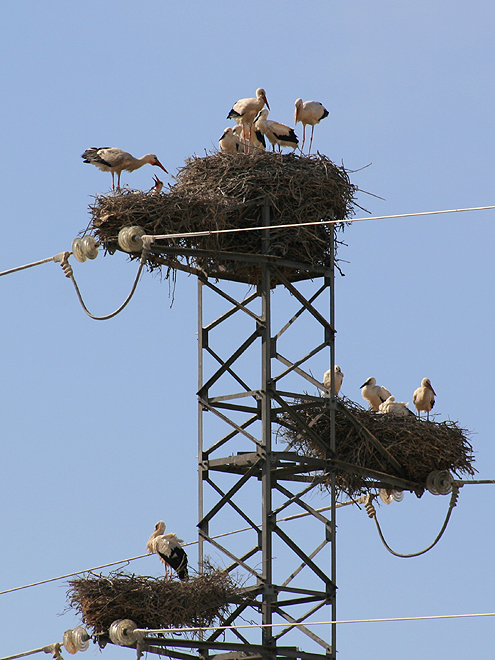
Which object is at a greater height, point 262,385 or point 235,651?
point 262,385

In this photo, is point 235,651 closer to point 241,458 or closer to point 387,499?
point 241,458

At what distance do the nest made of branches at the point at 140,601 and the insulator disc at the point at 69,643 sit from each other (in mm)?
262

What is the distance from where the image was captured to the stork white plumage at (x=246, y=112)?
24906 millimetres

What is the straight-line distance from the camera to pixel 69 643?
785 inches

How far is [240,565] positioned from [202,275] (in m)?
4.20

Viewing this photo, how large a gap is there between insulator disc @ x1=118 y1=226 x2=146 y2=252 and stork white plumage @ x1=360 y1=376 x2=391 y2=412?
9.00 meters

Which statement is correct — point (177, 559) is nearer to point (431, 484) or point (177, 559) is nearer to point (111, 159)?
point (431, 484)

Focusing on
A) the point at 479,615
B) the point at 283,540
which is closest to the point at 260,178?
the point at 283,540

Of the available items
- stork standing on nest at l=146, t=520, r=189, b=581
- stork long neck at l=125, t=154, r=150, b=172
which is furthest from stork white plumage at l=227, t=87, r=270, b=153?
stork standing on nest at l=146, t=520, r=189, b=581

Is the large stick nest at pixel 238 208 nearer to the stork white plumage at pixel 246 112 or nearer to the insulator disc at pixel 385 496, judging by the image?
the stork white plumage at pixel 246 112

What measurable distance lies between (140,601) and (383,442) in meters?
4.84

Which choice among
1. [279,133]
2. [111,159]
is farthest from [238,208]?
[279,133]

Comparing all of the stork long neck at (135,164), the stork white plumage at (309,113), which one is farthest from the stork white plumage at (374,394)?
the stork long neck at (135,164)

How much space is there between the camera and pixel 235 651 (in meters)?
20.5
